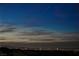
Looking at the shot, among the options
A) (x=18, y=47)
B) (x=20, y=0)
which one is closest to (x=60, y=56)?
(x=18, y=47)

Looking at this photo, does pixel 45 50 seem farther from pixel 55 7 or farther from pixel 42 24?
pixel 55 7

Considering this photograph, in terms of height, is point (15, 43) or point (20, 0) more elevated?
point (20, 0)

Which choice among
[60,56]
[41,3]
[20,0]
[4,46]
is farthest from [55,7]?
[4,46]

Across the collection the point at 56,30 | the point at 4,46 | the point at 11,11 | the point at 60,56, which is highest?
the point at 11,11

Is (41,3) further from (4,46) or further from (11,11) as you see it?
(4,46)

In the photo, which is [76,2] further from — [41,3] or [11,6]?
[11,6]

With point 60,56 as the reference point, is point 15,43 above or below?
above

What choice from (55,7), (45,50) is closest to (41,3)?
(55,7)
